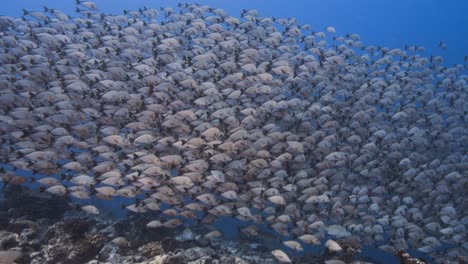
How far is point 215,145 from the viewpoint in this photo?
9078 mm

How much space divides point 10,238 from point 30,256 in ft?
2.47

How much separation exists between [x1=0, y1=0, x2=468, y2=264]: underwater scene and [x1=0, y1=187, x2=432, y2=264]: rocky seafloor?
0.04 m

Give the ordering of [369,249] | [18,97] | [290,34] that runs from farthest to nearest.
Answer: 1. [369,249]
2. [290,34]
3. [18,97]

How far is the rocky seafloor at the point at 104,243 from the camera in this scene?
28.2ft

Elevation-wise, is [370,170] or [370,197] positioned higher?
[370,170]

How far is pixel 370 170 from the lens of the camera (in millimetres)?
10789

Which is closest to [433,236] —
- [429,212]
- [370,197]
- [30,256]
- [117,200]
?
[429,212]

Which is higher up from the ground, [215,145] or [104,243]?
[215,145]

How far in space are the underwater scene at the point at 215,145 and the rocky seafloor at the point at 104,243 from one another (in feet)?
0.14

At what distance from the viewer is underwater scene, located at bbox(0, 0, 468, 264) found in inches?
344

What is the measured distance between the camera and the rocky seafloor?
8594 millimetres

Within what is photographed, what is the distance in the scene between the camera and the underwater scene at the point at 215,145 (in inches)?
344

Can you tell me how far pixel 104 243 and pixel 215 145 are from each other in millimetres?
3563

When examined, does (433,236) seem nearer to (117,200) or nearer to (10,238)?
(10,238)
